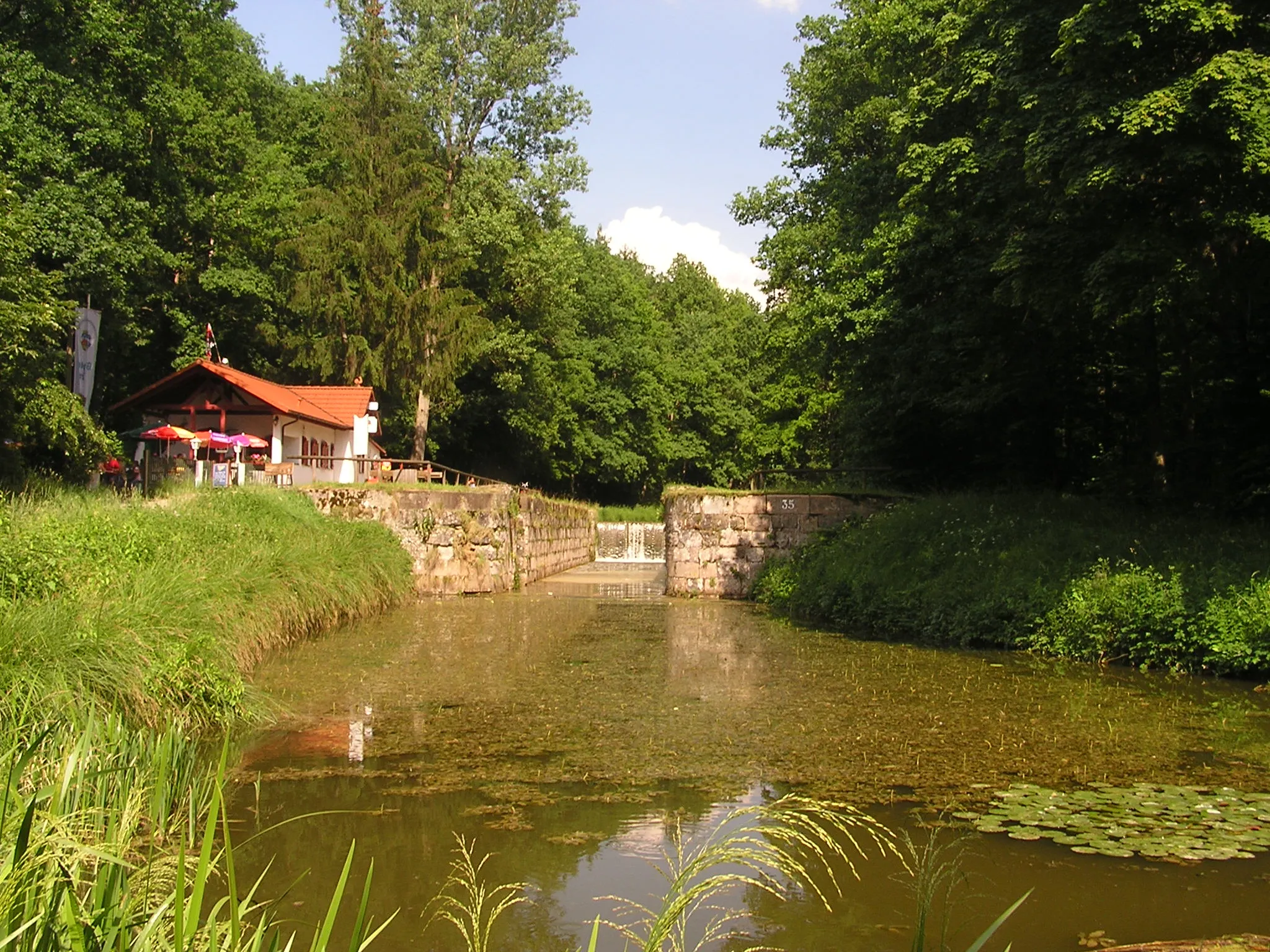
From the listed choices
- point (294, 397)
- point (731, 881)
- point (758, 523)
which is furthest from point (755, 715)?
point (294, 397)

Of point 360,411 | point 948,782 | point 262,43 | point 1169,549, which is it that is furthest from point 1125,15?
point 262,43

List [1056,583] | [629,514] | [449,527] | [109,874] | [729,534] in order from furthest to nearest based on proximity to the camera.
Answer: [629,514], [449,527], [729,534], [1056,583], [109,874]

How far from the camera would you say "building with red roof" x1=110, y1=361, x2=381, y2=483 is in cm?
2592

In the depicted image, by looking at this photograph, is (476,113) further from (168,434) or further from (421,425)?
(168,434)

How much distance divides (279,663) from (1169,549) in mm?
Answer: 9833

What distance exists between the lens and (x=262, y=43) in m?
45.0

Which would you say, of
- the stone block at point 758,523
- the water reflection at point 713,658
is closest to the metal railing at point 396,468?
the stone block at point 758,523

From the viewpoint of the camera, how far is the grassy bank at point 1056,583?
36.2ft

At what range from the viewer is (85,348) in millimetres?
21516

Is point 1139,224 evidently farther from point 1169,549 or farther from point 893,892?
point 893,892

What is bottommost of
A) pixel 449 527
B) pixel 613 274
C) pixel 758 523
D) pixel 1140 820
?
pixel 1140 820

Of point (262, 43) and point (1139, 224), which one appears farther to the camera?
point (262, 43)

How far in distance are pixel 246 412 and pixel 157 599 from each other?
1878cm

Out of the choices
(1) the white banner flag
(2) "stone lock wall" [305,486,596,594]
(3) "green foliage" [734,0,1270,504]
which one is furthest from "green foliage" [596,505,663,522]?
(1) the white banner flag
